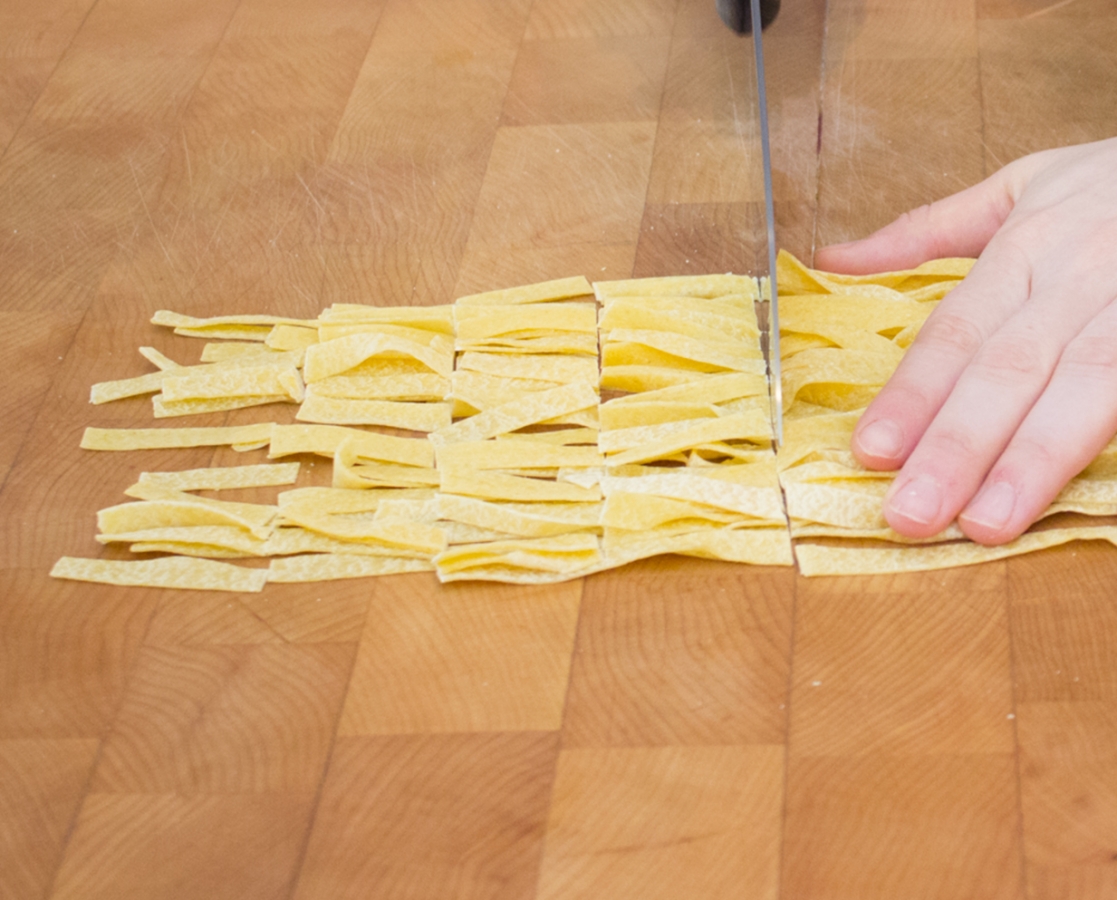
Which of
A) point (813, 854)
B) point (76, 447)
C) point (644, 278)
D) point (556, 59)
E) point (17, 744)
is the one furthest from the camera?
point (556, 59)

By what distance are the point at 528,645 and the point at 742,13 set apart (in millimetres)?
977

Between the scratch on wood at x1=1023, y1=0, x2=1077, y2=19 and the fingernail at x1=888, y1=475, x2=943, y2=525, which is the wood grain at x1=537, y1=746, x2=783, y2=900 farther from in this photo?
the scratch on wood at x1=1023, y1=0, x2=1077, y2=19

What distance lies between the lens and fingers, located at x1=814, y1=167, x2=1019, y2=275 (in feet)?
4.29

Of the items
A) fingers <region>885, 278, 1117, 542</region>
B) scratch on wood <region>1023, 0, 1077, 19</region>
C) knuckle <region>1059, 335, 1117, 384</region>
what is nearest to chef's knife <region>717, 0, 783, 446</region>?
fingers <region>885, 278, 1117, 542</region>

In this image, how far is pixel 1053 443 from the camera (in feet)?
3.39

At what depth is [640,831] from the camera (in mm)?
887

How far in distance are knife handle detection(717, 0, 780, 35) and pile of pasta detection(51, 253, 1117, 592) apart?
49 cm

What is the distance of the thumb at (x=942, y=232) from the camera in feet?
4.29

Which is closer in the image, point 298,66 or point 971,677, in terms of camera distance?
point 971,677

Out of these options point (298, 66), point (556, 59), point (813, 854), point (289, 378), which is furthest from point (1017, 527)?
point (298, 66)

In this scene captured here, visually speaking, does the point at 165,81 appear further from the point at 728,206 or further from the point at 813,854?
the point at 813,854

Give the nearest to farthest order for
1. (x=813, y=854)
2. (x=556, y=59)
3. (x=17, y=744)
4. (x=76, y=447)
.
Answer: (x=813, y=854)
(x=17, y=744)
(x=76, y=447)
(x=556, y=59)

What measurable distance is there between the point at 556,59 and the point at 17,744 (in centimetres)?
110

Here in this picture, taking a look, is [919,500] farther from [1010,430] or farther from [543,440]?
[543,440]
